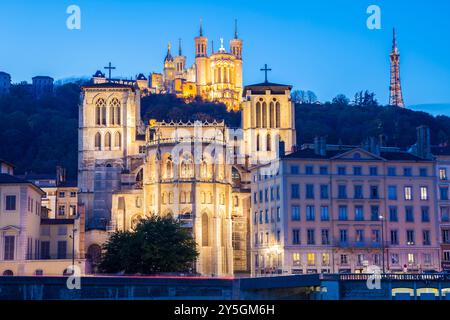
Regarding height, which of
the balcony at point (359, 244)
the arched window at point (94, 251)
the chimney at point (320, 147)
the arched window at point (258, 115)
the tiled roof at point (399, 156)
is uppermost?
the arched window at point (258, 115)

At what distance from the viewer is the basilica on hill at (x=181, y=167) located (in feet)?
384

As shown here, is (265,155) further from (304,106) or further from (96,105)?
(304,106)

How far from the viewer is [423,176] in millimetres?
100875

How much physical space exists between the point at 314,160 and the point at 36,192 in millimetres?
28837

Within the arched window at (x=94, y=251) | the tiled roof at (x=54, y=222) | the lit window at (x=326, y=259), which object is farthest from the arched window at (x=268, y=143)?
the lit window at (x=326, y=259)

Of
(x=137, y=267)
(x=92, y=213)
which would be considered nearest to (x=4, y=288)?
(x=137, y=267)

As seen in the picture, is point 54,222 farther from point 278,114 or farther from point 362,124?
point 362,124

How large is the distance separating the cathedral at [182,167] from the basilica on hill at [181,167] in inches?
4.9

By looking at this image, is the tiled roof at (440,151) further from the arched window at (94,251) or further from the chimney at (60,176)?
the chimney at (60,176)

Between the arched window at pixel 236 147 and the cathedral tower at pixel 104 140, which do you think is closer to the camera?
the cathedral tower at pixel 104 140

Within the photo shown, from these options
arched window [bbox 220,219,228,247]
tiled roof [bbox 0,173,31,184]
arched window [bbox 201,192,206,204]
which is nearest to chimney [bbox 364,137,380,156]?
arched window [bbox 201,192,206,204]

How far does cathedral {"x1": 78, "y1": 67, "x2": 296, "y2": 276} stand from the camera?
384ft

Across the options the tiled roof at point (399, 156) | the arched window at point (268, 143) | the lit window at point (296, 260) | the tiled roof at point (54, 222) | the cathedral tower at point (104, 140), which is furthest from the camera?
the arched window at point (268, 143)

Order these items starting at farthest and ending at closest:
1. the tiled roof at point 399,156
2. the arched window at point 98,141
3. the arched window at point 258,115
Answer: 1. the arched window at point 258,115
2. the arched window at point 98,141
3. the tiled roof at point 399,156
